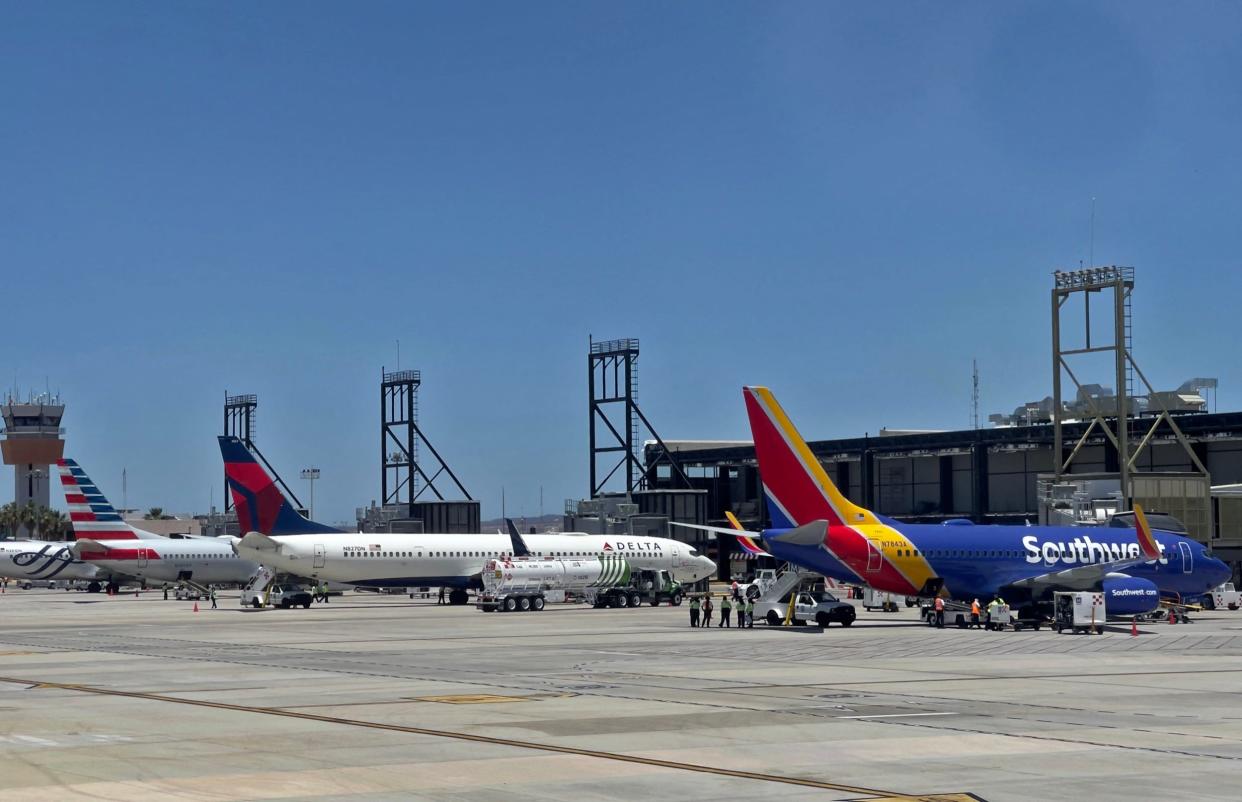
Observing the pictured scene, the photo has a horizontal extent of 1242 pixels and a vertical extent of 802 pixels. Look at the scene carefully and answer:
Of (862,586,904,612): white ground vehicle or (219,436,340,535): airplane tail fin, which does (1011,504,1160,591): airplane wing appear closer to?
(862,586,904,612): white ground vehicle

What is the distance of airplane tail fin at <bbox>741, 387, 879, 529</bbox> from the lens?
53375 millimetres

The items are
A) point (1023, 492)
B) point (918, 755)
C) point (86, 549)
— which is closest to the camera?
point (918, 755)

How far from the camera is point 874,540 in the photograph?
174 ft

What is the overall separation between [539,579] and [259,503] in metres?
15.7

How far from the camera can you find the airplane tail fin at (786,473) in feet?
175

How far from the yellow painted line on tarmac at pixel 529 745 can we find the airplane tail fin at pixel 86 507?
70.5m

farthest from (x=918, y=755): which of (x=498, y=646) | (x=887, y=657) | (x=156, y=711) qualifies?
(x=498, y=646)

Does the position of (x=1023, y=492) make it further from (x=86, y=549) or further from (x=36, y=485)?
(x=36, y=485)

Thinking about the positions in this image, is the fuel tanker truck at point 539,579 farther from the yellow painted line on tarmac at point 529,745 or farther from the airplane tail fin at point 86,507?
the yellow painted line on tarmac at point 529,745

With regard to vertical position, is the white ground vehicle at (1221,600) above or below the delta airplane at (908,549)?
below

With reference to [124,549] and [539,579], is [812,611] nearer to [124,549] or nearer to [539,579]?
[539,579]

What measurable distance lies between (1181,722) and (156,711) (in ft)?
55.9

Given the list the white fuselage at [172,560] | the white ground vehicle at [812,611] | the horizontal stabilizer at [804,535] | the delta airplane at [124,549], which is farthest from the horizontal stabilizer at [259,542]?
the horizontal stabilizer at [804,535]

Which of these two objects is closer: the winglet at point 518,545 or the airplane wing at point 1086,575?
the airplane wing at point 1086,575
